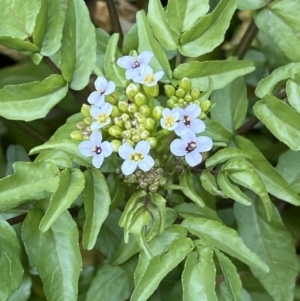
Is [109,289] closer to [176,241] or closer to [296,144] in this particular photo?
[176,241]

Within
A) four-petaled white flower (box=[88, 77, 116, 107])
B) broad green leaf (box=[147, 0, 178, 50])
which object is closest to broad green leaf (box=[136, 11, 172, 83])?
broad green leaf (box=[147, 0, 178, 50])

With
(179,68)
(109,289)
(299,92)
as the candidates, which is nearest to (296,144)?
(299,92)

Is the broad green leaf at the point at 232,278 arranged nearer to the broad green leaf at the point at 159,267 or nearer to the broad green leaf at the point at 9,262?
the broad green leaf at the point at 159,267

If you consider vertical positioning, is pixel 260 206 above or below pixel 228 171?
below

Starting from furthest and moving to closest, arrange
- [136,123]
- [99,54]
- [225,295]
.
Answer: [99,54] < [225,295] < [136,123]

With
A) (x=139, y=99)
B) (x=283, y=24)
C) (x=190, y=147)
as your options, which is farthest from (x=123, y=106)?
(x=283, y=24)

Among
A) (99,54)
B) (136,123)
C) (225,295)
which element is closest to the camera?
(136,123)
